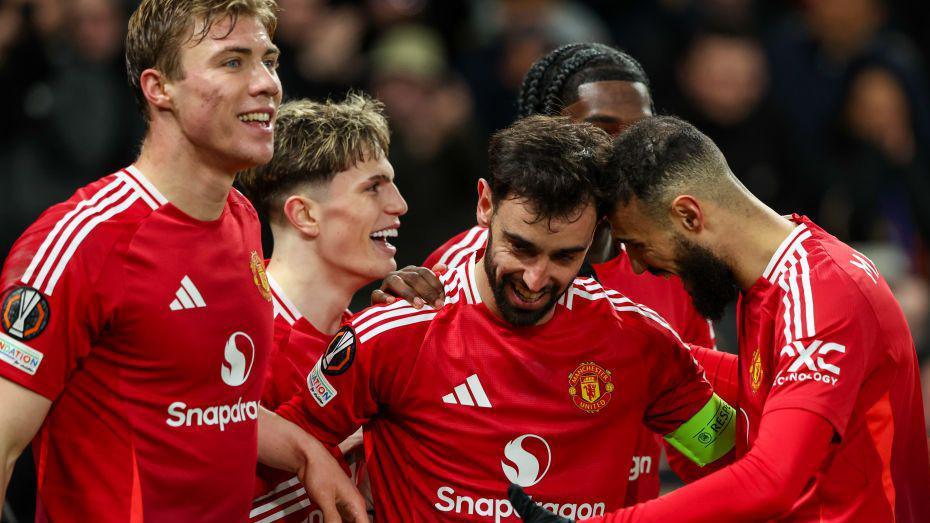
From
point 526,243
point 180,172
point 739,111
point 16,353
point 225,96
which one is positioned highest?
point 225,96

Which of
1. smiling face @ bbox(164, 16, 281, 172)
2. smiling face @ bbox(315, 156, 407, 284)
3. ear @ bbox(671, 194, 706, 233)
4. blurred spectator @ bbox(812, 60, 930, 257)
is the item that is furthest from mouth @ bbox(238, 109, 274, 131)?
blurred spectator @ bbox(812, 60, 930, 257)

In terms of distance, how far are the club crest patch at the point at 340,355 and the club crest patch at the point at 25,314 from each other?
2.46 ft

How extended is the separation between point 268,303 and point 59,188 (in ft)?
12.5

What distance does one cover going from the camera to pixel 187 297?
10.2 ft

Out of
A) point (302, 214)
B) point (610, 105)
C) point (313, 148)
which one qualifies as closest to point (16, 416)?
point (302, 214)

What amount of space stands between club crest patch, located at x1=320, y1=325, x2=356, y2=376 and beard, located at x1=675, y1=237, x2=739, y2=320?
91 cm

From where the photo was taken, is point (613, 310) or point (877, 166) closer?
point (613, 310)

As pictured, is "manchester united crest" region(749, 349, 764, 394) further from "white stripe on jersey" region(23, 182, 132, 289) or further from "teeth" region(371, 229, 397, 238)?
"white stripe on jersey" region(23, 182, 132, 289)

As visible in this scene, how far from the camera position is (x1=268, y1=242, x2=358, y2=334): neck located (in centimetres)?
394

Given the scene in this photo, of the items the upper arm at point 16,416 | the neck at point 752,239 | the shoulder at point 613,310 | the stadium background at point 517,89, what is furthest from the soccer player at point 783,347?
the stadium background at point 517,89

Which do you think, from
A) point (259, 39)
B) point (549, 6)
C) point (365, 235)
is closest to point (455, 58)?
point (549, 6)

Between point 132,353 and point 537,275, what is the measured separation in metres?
1.03

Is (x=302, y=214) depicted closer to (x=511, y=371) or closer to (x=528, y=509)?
(x=511, y=371)

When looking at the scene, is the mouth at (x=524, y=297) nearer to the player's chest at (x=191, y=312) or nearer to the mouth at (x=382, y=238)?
the player's chest at (x=191, y=312)
